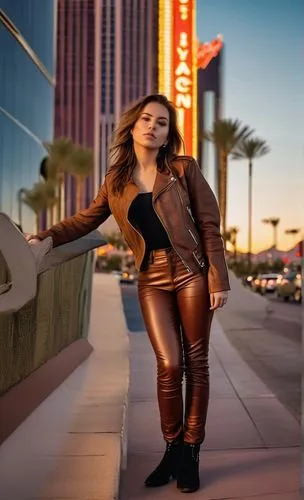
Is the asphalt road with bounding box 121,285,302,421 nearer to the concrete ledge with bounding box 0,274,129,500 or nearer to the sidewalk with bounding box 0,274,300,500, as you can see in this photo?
the sidewalk with bounding box 0,274,300,500

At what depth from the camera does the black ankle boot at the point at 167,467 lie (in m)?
3.49

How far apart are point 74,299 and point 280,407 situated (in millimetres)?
1892

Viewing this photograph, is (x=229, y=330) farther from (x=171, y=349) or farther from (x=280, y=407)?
(x=171, y=349)

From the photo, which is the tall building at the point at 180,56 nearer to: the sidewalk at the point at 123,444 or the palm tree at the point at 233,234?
the sidewalk at the point at 123,444

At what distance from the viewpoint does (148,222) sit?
131 inches

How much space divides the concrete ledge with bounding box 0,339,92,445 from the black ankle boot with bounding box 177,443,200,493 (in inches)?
34.0

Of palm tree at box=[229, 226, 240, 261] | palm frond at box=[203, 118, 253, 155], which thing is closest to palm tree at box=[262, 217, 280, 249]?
palm tree at box=[229, 226, 240, 261]

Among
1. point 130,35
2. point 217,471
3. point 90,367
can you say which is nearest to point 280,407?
point 90,367

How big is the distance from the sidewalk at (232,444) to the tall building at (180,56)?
25.1 metres

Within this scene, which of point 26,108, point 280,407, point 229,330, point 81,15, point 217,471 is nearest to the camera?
point 217,471

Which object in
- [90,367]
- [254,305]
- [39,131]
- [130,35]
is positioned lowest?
[254,305]

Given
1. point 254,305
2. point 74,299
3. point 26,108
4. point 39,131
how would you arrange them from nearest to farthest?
1. point 74,299
2. point 254,305
3. point 26,108
4. point 39,131

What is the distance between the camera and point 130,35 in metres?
163

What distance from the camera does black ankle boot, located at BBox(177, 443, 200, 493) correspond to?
3408 millimetres
